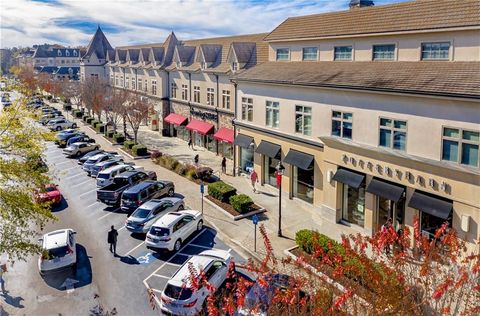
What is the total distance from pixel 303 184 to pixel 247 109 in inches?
322

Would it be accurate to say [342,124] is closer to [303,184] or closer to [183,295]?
[303,184]

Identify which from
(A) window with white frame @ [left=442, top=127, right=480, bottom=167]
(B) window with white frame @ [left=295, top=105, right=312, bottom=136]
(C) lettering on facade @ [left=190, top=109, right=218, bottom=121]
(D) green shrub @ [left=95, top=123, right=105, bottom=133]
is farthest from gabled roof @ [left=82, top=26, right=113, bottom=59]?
(A) window with white frame @ [left=442, top=127, right=480, bottom=167]

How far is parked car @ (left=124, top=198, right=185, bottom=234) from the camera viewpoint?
71.6 ft

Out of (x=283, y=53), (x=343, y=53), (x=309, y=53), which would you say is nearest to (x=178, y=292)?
(x=343, y=53)

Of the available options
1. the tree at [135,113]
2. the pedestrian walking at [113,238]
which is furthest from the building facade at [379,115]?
the tree at [135,113]

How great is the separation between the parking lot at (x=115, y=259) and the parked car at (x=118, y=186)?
0.55 m

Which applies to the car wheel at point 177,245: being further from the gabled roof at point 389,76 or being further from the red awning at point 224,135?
the red awning at point 224,135

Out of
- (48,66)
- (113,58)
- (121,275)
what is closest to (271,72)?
(121,275)

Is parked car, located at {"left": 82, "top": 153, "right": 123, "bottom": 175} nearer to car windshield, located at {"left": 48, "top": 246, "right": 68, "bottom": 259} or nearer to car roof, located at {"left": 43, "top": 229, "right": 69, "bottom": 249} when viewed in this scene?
car roof, located at {"left": 43, "top": 229, "right": 69, "bottom": 249}

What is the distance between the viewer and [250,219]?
24.0 meters

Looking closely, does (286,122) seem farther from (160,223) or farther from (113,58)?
(113,58)

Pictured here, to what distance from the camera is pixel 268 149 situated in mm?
28656

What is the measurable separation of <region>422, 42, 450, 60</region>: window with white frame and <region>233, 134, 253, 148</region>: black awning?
45.4ft

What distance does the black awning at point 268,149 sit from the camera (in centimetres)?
2795
